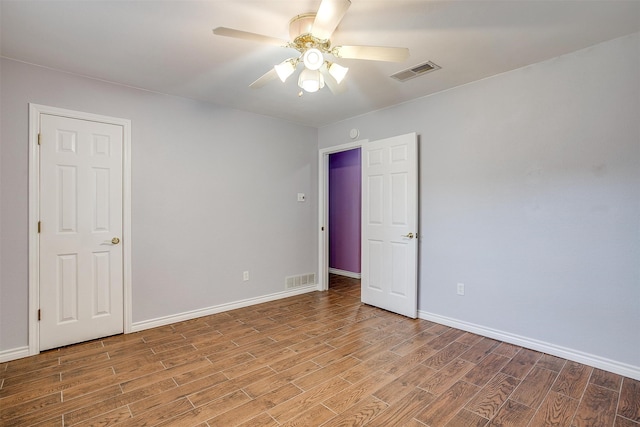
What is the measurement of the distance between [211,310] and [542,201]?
3.60m

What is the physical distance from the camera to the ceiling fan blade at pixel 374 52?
1900mm

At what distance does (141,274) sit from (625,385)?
4181 millimetres

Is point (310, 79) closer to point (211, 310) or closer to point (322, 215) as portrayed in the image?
point (322, 215)

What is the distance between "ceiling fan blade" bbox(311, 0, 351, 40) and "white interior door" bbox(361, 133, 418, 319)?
1970 mm

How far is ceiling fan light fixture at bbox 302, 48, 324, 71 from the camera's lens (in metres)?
1.92

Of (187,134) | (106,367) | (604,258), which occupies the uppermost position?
(187,134)

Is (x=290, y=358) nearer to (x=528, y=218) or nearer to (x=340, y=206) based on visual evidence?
(x=528, y=218)

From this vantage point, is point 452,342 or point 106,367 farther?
point 452,342

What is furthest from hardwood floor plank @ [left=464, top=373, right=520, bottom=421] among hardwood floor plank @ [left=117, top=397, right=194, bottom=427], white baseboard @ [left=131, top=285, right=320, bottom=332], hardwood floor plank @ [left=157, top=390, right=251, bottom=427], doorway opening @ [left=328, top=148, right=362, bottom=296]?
doorway opening @ [left=328, top=148, right=362, bottom=296]

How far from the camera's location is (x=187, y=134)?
351cm

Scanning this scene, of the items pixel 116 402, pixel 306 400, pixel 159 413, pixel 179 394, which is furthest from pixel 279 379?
pixel 116 402

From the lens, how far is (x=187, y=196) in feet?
11.6

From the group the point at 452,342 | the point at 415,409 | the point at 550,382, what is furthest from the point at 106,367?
the point at 550,382

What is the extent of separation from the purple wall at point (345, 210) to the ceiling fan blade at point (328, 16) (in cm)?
380
